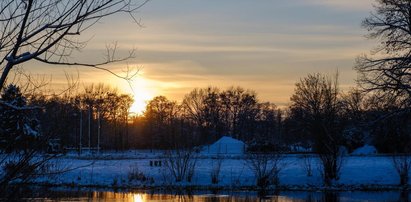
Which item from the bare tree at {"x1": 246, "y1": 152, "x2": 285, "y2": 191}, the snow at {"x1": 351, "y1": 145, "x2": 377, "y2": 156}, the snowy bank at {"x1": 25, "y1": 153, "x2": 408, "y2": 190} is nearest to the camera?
the bare tree at {"x1": 246, "y1": 152, "x2": 285, "y2": 191}

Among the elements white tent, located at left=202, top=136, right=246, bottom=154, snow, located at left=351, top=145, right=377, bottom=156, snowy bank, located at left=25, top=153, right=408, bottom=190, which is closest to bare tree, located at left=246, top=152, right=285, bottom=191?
snowy bank, located at left=25, top=153, right=408, bottom=190

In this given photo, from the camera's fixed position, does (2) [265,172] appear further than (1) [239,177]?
No

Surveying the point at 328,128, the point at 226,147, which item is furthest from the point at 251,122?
the point at 328,128

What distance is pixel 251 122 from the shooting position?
104938 millimetres

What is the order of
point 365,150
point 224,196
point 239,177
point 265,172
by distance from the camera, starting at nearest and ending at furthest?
1. point 224,196
2. point 265,172
3. point 239,177
4. point 365,150

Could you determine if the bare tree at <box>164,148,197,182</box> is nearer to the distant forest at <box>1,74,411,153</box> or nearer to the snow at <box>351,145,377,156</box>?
the distant forest at <box>1,74,411,153</box>

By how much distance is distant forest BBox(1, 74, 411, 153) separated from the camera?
34287 millimetres

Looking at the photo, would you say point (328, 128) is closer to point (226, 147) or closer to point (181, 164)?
point (181, 164)

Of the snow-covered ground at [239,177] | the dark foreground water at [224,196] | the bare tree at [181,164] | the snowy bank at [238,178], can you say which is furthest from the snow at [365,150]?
the dark foreground water at [224,196]

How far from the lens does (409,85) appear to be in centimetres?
2684

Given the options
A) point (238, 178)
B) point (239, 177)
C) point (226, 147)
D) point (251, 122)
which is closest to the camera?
point (238, 178)

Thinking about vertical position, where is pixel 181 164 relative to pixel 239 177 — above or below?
above

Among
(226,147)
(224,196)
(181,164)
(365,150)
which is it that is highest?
(226,147)

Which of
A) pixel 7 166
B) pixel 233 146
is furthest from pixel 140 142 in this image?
pixel 7 166
